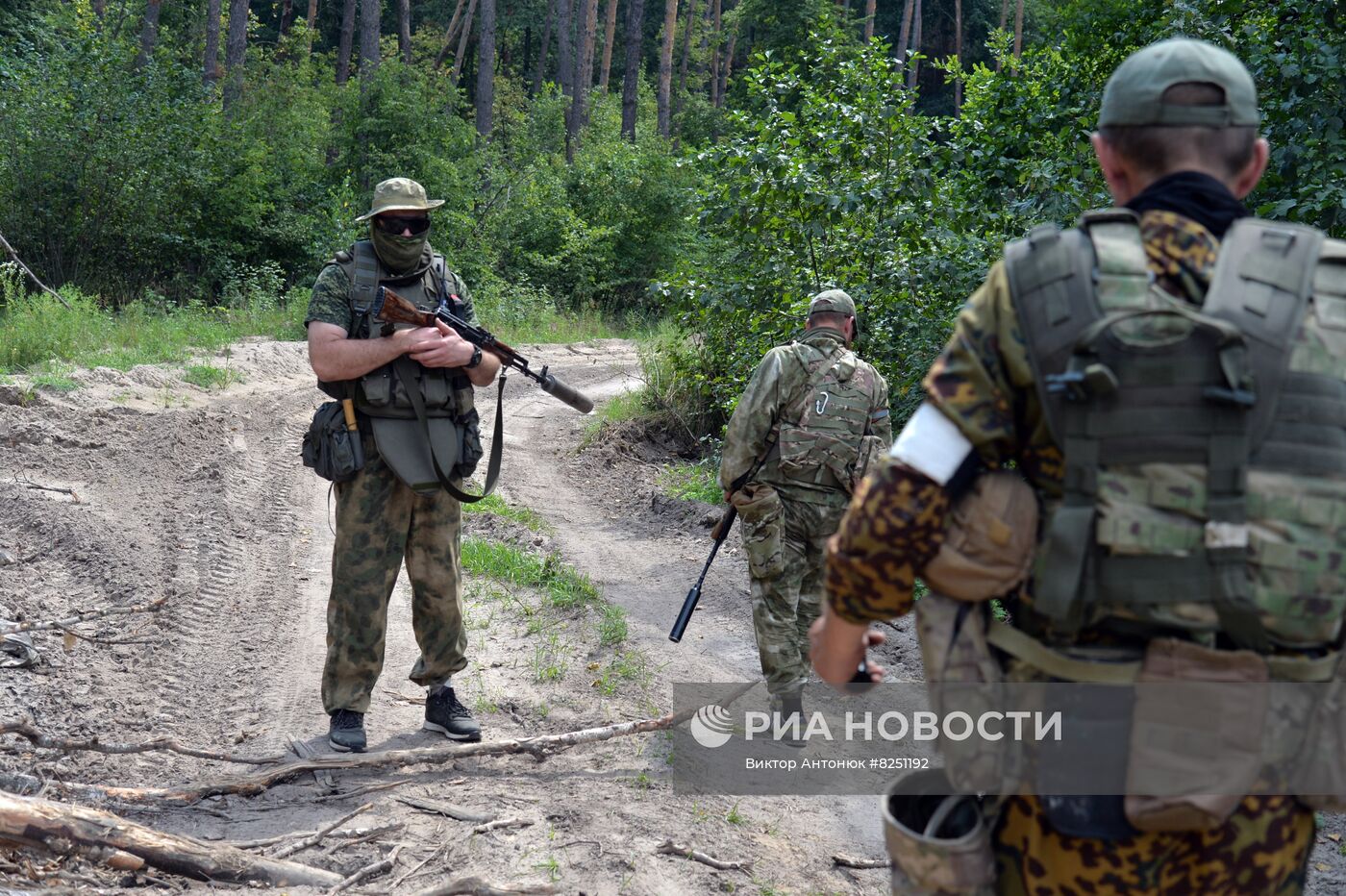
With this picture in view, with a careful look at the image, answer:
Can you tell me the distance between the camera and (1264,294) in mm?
1819

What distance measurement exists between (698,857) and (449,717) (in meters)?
1.52

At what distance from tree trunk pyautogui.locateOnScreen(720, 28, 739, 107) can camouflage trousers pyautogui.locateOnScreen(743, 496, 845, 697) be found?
36.9 metres

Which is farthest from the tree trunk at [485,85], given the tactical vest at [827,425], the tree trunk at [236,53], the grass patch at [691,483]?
the tactical vest at [827,425]

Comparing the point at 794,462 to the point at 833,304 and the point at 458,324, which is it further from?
the point at 458,324

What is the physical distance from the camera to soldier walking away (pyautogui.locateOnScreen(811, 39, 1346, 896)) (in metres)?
1.80

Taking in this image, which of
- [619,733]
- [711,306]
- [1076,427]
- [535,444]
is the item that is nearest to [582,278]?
[535,444]

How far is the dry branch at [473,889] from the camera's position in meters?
3.49

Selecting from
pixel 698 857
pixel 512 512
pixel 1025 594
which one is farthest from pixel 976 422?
pixel 512 512

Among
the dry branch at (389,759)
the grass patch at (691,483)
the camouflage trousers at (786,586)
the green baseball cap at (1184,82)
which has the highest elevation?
the green baseball cap at (1184,82)

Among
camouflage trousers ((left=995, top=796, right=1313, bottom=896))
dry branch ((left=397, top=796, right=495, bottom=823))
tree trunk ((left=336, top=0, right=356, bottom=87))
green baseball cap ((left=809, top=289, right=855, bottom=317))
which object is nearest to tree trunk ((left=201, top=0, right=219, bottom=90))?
tree trunk ((left=336, top=0, right=356, bottom=87))

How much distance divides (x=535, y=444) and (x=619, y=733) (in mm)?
8299

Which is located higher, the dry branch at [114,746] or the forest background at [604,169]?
the forest background at [604,169]

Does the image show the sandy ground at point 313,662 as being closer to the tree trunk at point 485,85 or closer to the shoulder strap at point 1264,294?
the shoulder strap at point 1264,294

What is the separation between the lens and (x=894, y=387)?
28.7 feet
